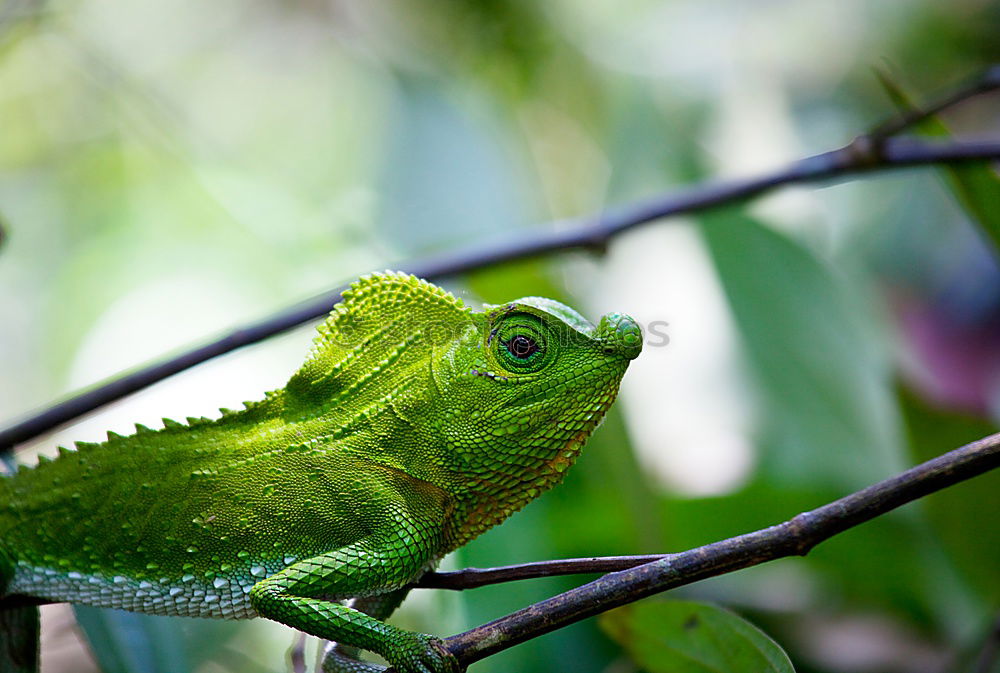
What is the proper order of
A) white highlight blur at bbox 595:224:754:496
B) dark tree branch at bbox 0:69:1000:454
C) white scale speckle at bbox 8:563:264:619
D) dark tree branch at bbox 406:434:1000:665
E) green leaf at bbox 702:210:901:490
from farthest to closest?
white highlight blur at bbox 595:224:754:496, green leaf at bbox 702:210:901:490, dark tree branch at bbox 0:69:1000:454, white scale speckle at bbox 8:563:264:619, dark tree branch at bbox 406:434:1000:665

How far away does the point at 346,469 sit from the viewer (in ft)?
4.58

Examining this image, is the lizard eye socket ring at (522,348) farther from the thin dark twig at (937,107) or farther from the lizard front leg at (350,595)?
the thin dark twig at (937,107)

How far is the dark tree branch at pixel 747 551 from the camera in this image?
1.07m

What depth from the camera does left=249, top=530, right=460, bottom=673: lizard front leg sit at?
1.23 m

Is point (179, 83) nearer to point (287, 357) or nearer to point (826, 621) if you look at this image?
point (287, 357)

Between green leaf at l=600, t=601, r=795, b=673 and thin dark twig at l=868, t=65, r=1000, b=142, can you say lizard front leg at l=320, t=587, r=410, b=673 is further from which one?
thin dark twig at l=868, t=65, r=1000, b=142

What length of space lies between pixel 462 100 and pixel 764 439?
2.16m

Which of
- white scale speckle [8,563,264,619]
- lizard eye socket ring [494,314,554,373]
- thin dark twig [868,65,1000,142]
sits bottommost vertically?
white scale speckle [8,563,264,619]

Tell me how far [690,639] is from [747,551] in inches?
16.1

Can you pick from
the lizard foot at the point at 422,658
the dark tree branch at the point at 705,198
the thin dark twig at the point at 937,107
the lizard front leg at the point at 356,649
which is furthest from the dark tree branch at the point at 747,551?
the thin dark twig at the point at 937,107

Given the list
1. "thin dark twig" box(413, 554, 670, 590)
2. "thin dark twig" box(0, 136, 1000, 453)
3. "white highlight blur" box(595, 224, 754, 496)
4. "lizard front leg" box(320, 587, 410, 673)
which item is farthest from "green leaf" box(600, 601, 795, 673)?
"white highlight blur" box(595, 224, 754, 496)

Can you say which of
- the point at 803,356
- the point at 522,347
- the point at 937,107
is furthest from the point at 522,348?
the point at 803,356

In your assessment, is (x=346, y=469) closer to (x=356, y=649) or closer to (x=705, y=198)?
(x=356, y=649)

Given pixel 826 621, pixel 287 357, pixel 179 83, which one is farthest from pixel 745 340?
pixel 179 83
